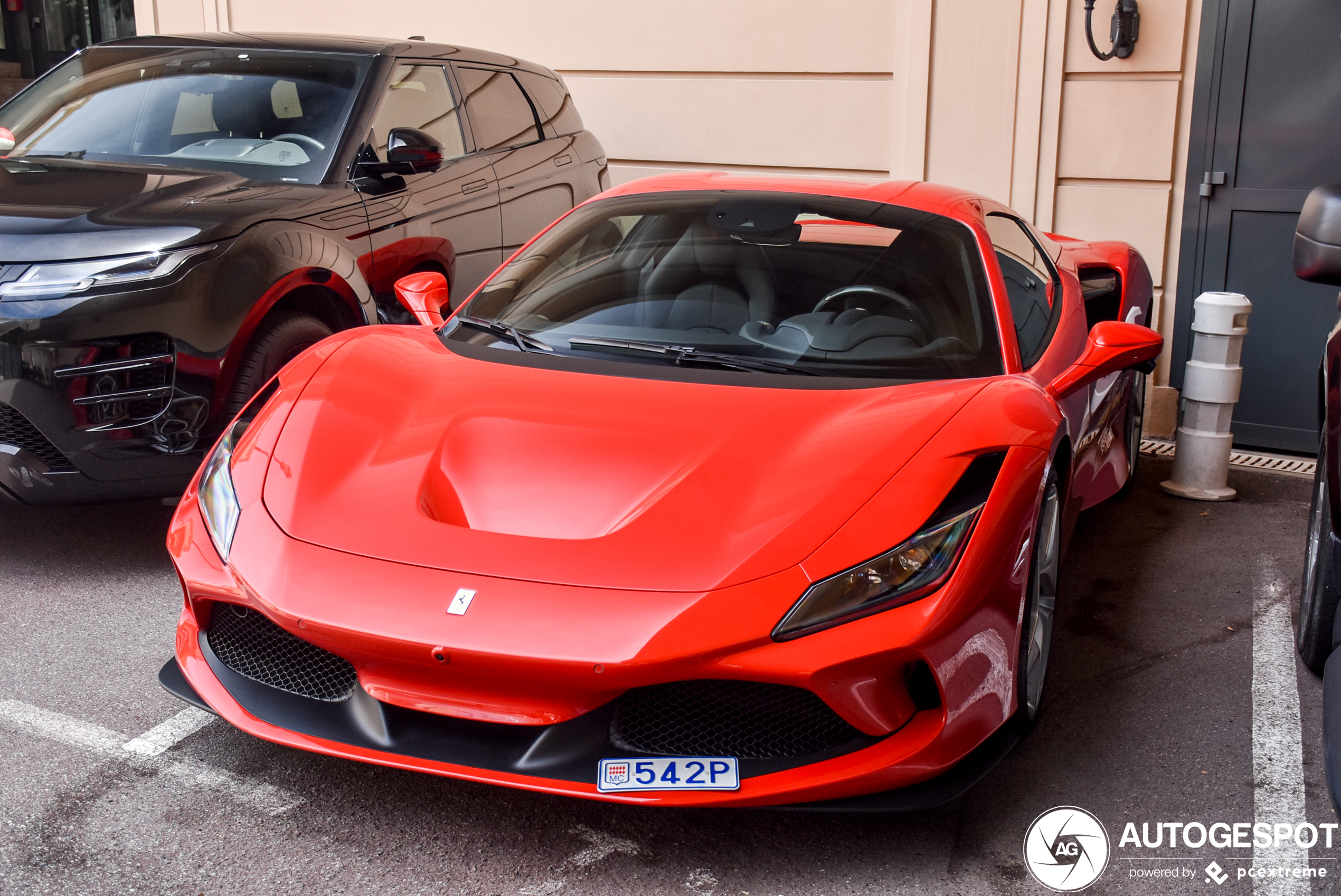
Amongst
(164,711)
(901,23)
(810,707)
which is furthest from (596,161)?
(810,707)

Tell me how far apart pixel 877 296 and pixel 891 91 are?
3982mm

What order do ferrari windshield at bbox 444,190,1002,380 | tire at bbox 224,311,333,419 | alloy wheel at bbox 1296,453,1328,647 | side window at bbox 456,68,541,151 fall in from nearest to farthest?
alloy wheel at bbox 1296,453,1328,647, ferrari windshield at bbox 444,190,1002,380, tire at bbox 224,311,333,419, side window at bbox 456,68,541,151

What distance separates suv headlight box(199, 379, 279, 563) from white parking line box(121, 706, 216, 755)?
0.56 meters

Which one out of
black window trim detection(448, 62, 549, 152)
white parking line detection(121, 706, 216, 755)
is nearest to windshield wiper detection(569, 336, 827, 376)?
white parking line detection(121, 706, 216, 755)

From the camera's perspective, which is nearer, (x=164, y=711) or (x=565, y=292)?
(x=164, y=711)

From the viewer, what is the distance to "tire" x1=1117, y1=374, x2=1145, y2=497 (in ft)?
15.0

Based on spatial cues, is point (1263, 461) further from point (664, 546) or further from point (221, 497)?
point (221, 497)

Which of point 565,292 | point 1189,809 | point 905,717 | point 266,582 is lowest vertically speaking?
point 1189,809

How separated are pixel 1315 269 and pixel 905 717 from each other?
1263mm

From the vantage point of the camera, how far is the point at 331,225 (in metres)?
4.28

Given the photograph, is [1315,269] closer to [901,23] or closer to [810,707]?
[810,707]

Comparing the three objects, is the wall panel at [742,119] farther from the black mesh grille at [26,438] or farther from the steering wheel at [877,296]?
the black mesh grille at [26,438]

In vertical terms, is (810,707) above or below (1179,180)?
below

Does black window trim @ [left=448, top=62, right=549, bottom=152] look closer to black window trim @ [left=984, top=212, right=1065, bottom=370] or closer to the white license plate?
black window trim @ [left=984, top=212, right=1065, bottom=370]
